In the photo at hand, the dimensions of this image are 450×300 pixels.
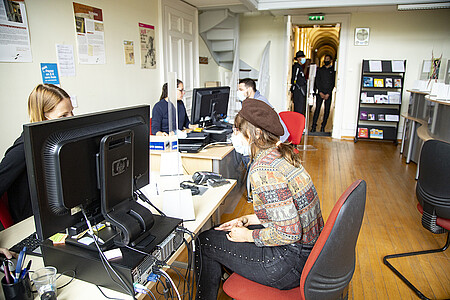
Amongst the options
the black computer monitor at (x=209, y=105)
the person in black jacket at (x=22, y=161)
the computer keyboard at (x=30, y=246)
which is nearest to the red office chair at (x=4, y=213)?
the person in black jacket at (x=22, y=161)

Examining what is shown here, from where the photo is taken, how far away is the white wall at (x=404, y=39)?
6.19m

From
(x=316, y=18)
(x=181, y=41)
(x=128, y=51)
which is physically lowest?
(x=128, y=51)

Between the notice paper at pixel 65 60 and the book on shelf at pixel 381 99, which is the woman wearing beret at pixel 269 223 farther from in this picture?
the book on shelf at pixel 381 99

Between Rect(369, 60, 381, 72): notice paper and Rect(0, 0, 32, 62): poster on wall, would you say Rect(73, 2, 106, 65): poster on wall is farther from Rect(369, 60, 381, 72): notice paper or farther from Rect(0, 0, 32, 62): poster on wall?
Rect(369, 60, 381, 72): notice paper

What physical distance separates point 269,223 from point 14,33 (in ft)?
8.42

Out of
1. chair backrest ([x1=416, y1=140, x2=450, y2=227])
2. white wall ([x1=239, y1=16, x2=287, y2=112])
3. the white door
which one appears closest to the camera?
chair backrest ([x1=416, y1=140, x2=450, y2=227])

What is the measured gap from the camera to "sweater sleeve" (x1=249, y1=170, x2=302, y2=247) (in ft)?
4.42

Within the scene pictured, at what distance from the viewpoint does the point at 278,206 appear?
1.35 meters

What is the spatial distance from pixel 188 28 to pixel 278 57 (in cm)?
230

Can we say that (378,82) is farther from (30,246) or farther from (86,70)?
(30,246)

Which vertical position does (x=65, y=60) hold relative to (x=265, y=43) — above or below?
below

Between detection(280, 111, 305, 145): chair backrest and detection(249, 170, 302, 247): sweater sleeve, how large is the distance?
7.60ft

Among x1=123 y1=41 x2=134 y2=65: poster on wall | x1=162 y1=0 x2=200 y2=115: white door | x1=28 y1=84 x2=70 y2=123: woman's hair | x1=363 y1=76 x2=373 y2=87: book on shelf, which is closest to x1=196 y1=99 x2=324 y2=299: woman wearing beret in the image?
x1=28 y1=84 x2=70 y2=123: woman's hair

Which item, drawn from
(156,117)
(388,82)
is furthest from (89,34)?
(388,82)
